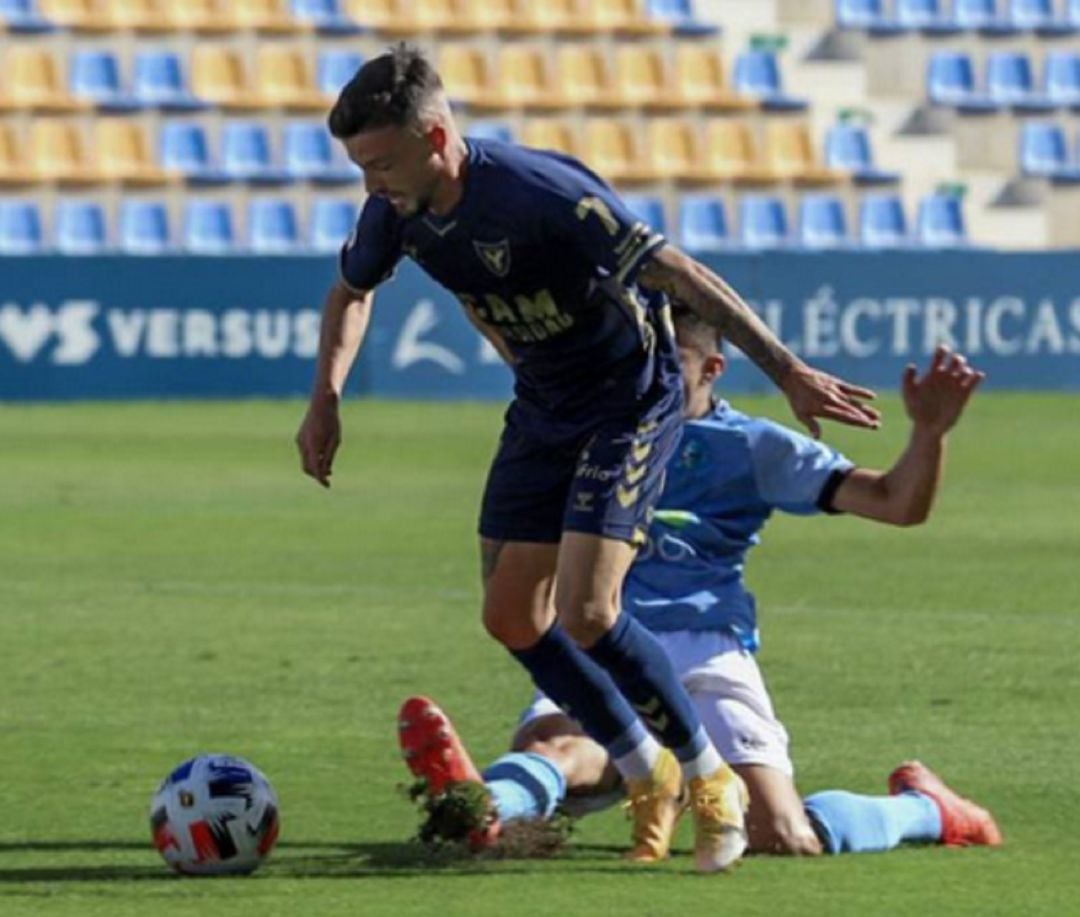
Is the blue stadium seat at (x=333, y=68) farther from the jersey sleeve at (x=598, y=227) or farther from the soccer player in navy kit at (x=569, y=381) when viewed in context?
the jersey sleeve at (x=598, y=227)

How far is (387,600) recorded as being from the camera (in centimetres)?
1340

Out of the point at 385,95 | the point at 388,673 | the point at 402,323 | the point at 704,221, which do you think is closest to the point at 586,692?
the point at 385,95

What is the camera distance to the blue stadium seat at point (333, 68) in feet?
102

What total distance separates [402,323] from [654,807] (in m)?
20.7

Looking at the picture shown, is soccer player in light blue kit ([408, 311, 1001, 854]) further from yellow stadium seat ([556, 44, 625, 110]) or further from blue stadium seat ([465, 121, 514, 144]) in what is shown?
yellow stadium seat ([556, 44, 625, 110])

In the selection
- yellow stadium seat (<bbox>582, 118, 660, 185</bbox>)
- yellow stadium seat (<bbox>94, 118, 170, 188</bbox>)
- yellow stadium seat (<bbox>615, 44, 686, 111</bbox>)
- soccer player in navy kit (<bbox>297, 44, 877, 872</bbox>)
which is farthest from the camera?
yellow stadium seat (<bbox>615, 44, 686, 111</bbox>)

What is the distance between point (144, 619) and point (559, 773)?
539cm

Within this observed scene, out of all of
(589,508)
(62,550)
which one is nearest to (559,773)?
(589,508)

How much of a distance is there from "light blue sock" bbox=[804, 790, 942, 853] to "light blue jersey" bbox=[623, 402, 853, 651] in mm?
545

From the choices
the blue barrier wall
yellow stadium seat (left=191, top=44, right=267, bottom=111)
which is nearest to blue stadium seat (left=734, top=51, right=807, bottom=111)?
the blue barrier wall

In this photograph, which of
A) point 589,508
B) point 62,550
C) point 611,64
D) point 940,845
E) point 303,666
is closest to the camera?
point 589,508

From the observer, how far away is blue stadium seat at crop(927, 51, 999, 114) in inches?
1347

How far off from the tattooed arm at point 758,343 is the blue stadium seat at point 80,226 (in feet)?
75.6

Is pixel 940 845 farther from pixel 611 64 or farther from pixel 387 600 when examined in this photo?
pixel 611 64
